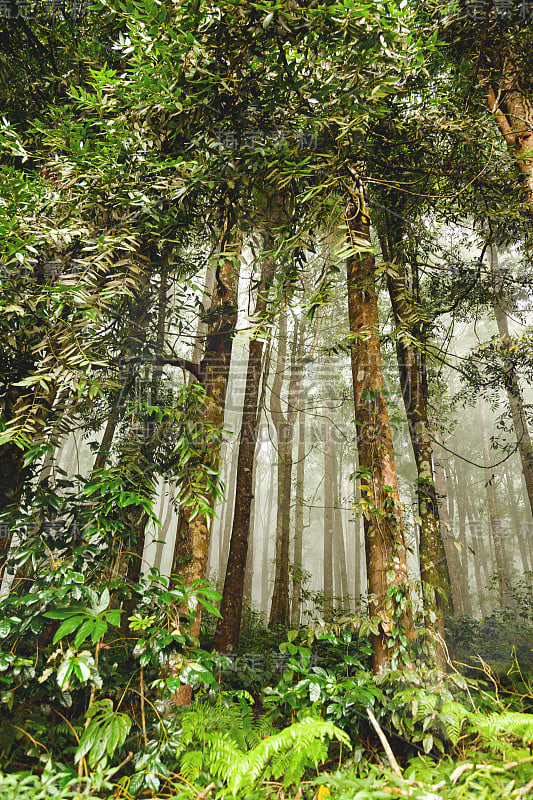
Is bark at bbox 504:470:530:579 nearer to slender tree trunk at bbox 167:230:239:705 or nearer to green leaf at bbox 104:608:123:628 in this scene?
slender tree trunk at bbox 167:230:239:705

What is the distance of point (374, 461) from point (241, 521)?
8.97 ft

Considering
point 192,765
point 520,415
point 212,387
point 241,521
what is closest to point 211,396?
point 212,387

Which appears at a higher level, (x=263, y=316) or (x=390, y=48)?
(x=390, y=48)

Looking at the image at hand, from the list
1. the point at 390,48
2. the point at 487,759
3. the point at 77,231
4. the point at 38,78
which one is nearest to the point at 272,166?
the point at 390,48

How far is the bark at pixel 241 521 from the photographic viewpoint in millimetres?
4918

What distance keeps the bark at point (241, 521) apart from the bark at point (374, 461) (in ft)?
3.81

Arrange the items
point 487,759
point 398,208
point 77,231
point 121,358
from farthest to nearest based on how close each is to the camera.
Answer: point 398,208
point 121,358
point 77,231
point 487,759

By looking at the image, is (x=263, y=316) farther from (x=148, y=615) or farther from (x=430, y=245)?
(x=430, y=245)

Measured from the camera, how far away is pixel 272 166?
2.90m

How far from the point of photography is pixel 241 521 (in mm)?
5445

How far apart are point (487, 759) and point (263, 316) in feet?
9.18

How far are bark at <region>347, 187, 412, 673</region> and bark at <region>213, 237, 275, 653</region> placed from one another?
1.16 m

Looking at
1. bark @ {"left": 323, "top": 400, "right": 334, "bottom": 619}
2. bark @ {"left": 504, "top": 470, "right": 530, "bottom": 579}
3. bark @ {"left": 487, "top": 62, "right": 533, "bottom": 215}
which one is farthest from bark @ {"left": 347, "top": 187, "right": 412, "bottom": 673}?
bark @ {"left": 504, "top": 470, "right": 530, "bottom": 579}

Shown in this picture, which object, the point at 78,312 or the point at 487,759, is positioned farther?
the point at 78,312
